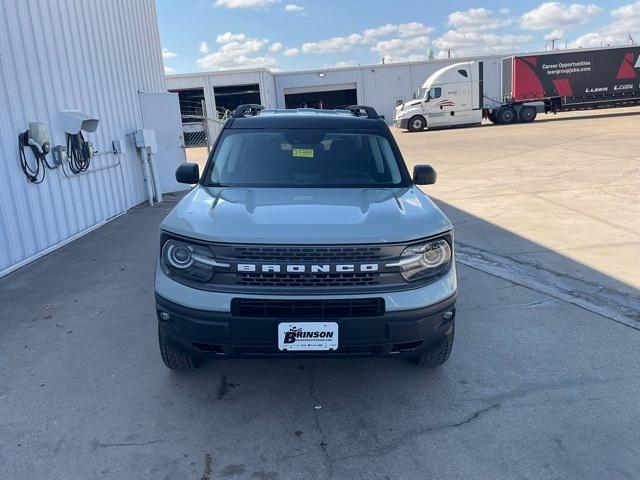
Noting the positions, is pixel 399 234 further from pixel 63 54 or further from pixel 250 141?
pixel 63 54

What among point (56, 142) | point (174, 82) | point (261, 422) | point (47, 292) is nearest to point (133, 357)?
point (261, 422)

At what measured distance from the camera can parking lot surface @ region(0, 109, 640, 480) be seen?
263 centimetres

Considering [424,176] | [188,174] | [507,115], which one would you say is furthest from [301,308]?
[507,115]

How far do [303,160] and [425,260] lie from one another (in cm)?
161

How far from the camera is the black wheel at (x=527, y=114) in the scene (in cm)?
2961

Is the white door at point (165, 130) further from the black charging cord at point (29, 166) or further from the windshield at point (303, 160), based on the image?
the windshield at point (303, 160)

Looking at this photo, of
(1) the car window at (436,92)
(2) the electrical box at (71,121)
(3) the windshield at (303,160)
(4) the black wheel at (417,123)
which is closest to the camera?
(3) the windshield at (303,160)

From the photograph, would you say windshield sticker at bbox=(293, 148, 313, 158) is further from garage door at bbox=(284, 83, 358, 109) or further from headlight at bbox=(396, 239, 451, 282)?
garage door at bbox=(284, 83, 358, 109)

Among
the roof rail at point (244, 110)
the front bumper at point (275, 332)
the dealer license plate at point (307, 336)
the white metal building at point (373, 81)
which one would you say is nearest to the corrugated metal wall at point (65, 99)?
the roof rail at point (244, 110)

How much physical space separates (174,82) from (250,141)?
3597cm

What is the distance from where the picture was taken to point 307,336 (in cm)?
274

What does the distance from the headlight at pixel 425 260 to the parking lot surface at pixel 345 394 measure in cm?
85

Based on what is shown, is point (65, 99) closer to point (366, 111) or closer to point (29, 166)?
point (29, 166)

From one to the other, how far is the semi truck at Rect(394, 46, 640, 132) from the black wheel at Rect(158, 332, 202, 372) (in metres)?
27.9
